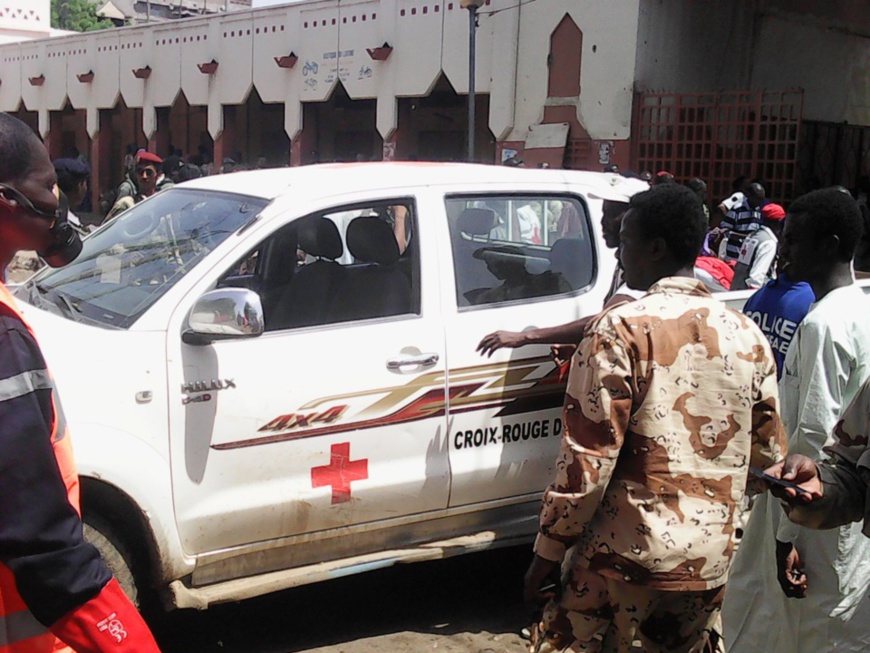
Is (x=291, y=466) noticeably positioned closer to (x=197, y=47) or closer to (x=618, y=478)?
(x=618, y=478)

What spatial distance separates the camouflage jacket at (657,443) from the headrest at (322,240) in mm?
1980

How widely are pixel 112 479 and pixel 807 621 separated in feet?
7.61

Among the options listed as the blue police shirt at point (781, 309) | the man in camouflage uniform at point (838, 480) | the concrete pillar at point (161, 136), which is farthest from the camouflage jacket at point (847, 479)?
the concrete pillar at point (161, 136)

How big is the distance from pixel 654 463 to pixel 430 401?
143 centimetres

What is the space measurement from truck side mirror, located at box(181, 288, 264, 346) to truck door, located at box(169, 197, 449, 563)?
125 mm

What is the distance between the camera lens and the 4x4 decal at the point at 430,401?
340 centimetres

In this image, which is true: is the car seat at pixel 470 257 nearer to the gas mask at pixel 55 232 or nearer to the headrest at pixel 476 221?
the headrest at pixel 476 221

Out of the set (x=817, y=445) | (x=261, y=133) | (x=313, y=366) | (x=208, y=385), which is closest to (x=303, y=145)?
(x=261, y=133)

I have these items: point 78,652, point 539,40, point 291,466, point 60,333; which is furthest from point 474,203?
point 539,40

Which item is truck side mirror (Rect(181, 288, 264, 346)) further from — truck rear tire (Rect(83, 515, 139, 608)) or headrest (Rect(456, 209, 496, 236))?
headrest (Rect(456, 209, 496, 236))

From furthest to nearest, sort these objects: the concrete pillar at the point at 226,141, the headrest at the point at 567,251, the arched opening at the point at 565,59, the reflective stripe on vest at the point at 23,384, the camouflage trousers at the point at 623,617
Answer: the concrete pillar at the point at 226,141 < the arched opening at the point at 565,59 < the headrest at the point at 567,251 < the camouflage trousers at the point at 623,617 < the reflective stripe on vest at the point at 23,384

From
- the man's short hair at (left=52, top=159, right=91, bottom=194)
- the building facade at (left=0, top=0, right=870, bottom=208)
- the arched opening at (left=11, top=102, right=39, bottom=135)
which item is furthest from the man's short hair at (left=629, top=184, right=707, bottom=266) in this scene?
the arched opening at (left=11, top=102, right=39, bottom=135)

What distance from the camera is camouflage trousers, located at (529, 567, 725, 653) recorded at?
246 cm

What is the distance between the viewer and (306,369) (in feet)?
11.3
